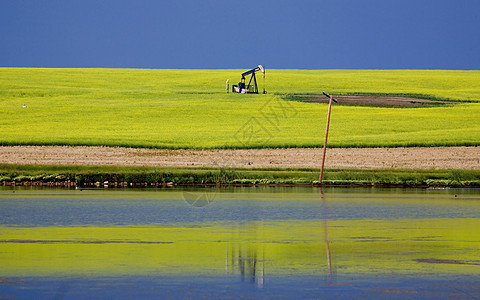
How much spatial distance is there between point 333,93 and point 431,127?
81.7 feet

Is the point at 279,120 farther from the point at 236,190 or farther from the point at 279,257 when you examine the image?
the point at 279,257

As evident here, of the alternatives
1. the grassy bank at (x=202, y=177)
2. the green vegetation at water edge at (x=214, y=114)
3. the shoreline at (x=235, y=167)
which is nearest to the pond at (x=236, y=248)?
the grassy bank at (x=202, y=177)

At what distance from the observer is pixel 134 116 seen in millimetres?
67000

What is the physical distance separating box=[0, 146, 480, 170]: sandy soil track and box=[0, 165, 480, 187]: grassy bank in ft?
9.03

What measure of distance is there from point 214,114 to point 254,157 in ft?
68.9

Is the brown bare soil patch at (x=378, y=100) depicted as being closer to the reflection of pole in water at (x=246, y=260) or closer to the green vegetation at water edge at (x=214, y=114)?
the green vegetation at water edge at (x=214, y=114)

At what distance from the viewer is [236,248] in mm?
17453

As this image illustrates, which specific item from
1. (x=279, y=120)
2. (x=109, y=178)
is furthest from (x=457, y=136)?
(x=109, y=178)

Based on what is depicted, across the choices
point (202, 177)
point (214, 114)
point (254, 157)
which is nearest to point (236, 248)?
point (202, 177)

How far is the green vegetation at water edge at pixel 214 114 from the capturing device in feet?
175

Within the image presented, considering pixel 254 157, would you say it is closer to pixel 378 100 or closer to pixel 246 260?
pixel 246 260

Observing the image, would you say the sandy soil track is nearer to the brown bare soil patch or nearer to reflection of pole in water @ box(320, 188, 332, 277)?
reflection of pole in water @ box(320, 188, 332, 277)

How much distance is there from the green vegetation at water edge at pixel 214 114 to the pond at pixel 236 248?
22366 mm

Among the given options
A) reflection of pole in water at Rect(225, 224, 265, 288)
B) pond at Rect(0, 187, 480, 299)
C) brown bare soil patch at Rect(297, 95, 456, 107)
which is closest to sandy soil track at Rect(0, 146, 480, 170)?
pond at Rect(0, 187, 480, 299)
